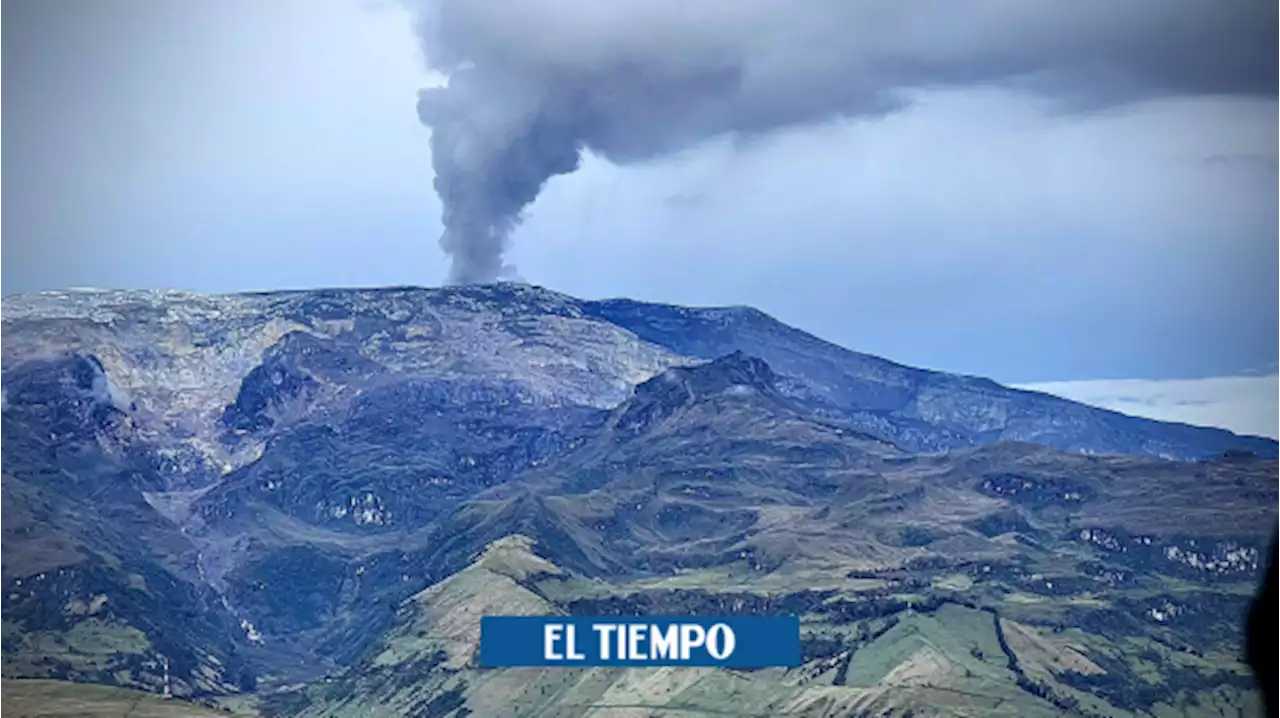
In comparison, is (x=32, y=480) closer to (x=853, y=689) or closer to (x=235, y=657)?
(x=235, y=657)

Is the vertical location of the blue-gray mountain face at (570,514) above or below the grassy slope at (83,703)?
above

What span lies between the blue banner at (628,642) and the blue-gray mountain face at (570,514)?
4089 millimetres

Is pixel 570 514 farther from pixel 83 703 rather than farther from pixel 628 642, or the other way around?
pixel 628 642

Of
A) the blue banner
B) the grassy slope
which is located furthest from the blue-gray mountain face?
the blue banner

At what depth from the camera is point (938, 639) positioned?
4962 cm

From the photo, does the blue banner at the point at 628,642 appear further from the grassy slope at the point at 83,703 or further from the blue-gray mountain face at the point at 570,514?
the grassy slope at the point at 83,703

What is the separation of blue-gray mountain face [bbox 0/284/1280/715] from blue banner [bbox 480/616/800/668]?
161 inches

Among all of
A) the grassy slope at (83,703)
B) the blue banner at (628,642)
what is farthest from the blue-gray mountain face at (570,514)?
the blue banner at (628,642)

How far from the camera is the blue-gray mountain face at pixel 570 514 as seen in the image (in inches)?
1496

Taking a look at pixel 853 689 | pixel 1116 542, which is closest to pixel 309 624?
pixel 853 689

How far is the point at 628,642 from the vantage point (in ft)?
83.7

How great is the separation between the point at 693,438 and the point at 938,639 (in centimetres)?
1523

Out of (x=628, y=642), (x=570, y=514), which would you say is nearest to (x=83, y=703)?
(x=570, y=514)

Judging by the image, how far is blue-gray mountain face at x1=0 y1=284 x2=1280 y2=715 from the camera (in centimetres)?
3800
